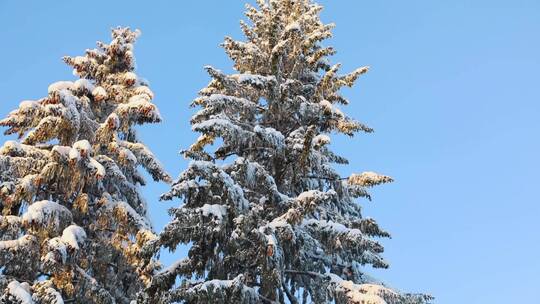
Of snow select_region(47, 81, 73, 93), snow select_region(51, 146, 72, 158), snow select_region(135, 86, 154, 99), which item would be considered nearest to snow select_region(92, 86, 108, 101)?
snow select_region(47, 81, 73, 93)

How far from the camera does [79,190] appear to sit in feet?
56.5

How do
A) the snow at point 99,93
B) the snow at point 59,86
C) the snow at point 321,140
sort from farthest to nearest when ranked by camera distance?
the snow at point 99,93, the snow at point 59,86, the snow at point 321,140

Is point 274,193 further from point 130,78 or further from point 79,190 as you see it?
point 130,78

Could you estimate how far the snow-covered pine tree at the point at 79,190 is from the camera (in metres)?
15.3

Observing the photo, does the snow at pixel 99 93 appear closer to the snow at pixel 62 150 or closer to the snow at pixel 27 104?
the snow at pixel 27 104

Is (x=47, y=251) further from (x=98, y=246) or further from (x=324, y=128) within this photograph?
(x=324, y=128)

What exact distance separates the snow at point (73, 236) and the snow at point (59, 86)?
14.8 ft

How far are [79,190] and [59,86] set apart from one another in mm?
3498

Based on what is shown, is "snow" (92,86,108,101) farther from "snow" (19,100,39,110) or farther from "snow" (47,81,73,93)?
"snow" (19,100,39,110)

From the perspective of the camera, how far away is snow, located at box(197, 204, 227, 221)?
1259cm

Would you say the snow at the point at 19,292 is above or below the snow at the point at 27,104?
below

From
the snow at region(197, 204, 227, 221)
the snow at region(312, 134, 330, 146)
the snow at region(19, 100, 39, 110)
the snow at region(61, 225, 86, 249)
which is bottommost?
the snow at region(197, 204, 227, 221)

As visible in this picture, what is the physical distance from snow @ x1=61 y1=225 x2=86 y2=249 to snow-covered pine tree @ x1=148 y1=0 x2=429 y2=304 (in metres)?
2.87

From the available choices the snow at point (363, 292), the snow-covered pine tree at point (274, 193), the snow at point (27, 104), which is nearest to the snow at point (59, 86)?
the snow at point (27, 104)
